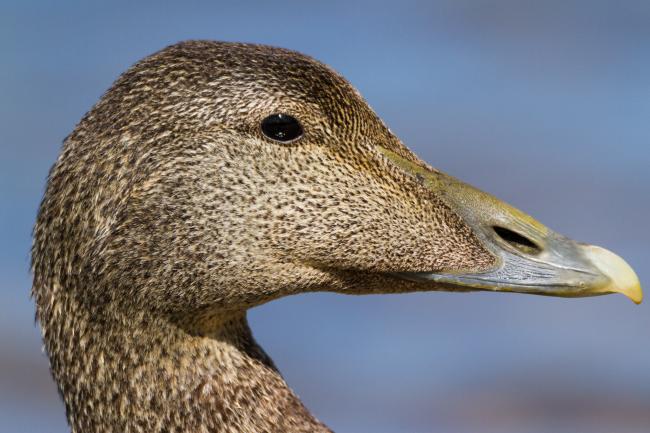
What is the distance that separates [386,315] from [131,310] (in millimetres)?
6303

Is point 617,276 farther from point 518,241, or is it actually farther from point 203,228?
point 203,228

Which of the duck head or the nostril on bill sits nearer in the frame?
the duck head

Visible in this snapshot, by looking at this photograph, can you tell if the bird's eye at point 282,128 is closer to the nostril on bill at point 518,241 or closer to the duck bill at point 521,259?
the duck bill at point 521,259

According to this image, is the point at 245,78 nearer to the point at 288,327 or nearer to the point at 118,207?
the point at 118,207

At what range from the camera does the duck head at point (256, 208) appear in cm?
463

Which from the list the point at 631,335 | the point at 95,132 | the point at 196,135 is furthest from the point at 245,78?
the point at 631,335

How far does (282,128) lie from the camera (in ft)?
15.3

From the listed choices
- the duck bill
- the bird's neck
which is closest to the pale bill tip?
the duck bill

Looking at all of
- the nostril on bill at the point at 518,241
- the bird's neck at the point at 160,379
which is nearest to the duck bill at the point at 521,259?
the nostril on bill at the point at 518,241

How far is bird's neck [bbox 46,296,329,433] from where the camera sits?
4.72 m

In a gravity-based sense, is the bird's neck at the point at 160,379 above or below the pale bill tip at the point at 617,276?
below

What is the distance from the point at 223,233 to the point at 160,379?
22.2 inches

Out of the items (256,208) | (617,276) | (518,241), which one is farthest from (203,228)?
(617,276)

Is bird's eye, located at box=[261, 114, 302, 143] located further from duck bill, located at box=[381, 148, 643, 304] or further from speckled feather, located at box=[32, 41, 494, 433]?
duck bill, located at box=[381, 148, 643, 304]
